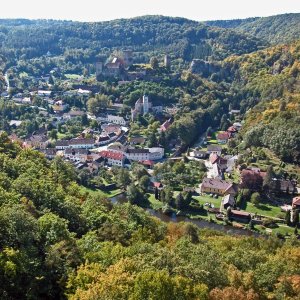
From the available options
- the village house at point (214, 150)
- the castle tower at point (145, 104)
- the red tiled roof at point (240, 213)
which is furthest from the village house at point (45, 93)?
the red tiled roof at point (240, 213)

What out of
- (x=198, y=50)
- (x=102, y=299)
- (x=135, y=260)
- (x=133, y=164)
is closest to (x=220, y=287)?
(x=135, y=260)

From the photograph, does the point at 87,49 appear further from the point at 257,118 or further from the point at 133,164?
the point at 133,164

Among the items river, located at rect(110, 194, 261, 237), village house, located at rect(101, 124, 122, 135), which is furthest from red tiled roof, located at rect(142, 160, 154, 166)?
village house, located at rect(101, 124, 122, 135)

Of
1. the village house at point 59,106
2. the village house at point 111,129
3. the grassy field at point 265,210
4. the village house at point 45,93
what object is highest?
the village house at point 45,93

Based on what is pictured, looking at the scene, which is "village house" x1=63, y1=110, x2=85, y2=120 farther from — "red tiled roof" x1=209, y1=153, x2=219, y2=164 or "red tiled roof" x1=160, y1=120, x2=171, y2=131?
"red tiled roof" x1=209, y1=153, x2=219, y2=164

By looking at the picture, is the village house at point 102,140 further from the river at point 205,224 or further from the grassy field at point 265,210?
the grassy field at point 265,210
